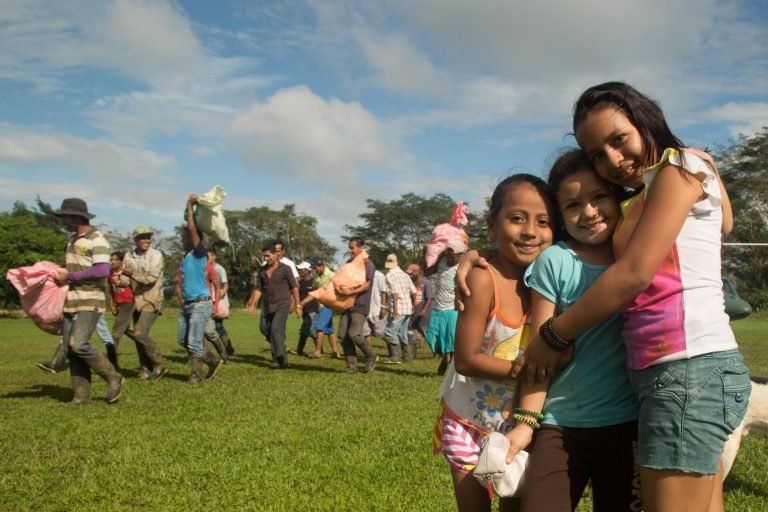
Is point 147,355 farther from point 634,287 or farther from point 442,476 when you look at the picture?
point 634,287

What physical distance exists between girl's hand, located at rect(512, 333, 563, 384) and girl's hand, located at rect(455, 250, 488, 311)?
286 millimetres

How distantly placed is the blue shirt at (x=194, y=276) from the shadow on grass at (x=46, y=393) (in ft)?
6.14

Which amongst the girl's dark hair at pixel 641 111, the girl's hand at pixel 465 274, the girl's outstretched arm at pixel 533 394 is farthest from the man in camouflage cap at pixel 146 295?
the girl's dark hair at pixel 641 111

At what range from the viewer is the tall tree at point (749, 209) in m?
43.3

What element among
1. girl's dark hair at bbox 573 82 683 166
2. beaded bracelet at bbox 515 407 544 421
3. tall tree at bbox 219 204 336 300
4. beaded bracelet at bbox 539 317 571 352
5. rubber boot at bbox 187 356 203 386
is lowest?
rubber boot at bbox 187 356 203 386

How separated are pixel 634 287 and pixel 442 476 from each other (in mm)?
3036

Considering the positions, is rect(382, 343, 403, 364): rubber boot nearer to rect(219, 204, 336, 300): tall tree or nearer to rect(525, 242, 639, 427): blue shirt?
rect(525, 242, 639, 427): blue shirt

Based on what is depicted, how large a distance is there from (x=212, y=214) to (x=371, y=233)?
7235 cm

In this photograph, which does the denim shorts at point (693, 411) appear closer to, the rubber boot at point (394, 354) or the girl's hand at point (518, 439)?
the girl's hand at point (518, 439)

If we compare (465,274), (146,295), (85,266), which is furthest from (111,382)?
(465,274)

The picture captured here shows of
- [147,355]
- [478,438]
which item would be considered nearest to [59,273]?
[147,355]

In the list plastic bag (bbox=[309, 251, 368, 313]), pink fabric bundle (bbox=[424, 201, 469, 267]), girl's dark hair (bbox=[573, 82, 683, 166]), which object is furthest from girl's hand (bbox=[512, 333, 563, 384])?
plastic bag (bbox=[309, 251, 368, 313])

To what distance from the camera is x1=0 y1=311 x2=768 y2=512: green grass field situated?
13.7ft

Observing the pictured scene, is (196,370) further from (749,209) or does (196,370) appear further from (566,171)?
(749,209)
